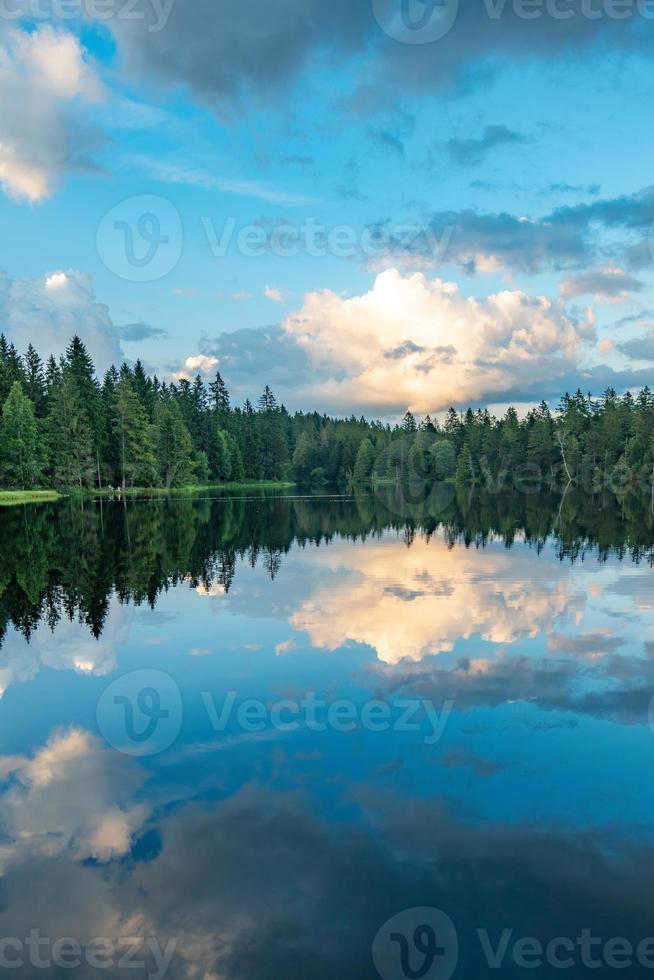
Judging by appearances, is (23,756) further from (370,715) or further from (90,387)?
(90,387)

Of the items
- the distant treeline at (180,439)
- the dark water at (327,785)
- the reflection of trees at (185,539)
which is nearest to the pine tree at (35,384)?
the distant treeline at (180,439)

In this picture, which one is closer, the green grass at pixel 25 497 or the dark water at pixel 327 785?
the dark water at pixel 327 785

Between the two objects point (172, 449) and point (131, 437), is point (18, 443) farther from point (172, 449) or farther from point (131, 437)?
point (172, 449)

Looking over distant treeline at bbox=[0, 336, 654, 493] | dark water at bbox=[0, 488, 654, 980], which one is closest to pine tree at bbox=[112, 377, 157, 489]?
distant treeline at bbox=[0, 336, 654, 493]

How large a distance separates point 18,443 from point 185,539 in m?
59.9

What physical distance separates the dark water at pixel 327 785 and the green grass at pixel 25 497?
2787 inches

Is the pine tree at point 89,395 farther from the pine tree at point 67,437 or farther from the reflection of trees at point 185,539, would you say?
the reflection of trees at point 185,539

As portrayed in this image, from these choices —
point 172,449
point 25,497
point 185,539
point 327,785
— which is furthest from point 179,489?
point 327,785

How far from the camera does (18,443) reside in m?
93.7

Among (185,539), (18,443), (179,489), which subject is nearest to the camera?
(185,539)

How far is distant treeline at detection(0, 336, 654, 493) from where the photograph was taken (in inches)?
4136

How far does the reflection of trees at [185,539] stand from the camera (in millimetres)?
27016

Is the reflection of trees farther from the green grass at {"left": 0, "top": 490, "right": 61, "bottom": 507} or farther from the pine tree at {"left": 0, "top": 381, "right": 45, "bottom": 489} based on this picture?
the pine tree at {"left": 0, "top": 381, "right": 45, "bottom": 489}

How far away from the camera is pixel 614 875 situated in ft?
27.1
